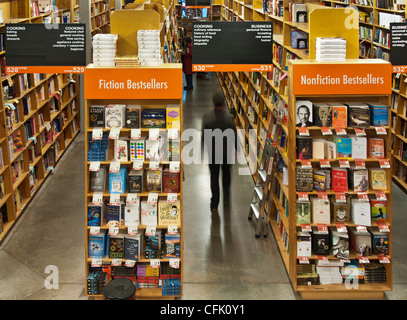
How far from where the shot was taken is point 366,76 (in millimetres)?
5395

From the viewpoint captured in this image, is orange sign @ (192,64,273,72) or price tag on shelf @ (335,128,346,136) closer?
price tag on shelf @ (335,128,346,136)

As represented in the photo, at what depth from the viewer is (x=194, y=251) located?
22.4 feet

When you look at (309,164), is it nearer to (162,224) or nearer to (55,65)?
(162,224)

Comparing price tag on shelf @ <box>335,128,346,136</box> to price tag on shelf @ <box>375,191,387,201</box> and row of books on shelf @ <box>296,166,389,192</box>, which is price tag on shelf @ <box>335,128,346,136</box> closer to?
row of books on shelf @ <box>296,166,389,192</box>

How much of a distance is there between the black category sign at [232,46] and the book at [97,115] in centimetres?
161

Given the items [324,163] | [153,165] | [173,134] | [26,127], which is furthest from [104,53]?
[26,127]

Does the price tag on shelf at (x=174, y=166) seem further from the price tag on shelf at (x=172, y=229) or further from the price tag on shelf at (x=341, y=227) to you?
the price tag on shelf at (x=341, y=227)

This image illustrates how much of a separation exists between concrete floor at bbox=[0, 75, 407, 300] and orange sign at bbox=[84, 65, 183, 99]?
2.18m

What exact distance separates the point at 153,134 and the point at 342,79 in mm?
2005

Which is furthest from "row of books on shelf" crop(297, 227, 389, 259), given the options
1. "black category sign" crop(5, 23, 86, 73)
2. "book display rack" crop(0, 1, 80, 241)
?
"book display rack" crop(0, 1, 80, 241)

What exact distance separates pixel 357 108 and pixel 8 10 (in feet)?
18.1

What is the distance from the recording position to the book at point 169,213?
553 cm

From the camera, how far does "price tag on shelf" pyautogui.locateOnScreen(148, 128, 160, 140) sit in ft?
17.6

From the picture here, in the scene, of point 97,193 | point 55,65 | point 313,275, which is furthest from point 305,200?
point 55,65
